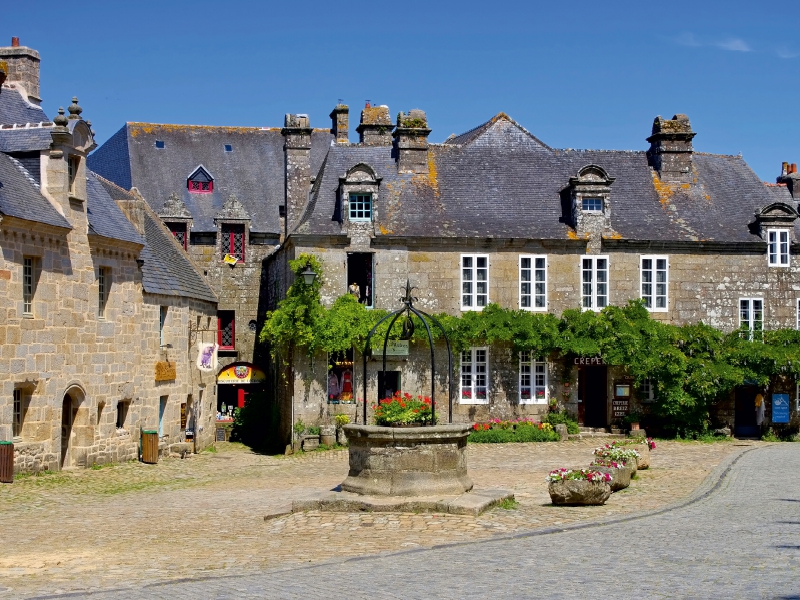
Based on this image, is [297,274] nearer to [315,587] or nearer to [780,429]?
[780,429]

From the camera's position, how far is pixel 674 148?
101 ft

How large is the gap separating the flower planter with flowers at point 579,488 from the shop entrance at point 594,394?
13636 millimetres

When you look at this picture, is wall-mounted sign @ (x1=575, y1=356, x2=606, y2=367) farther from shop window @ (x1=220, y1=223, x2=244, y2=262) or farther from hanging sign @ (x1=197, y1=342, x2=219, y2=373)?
shop window @ (x1=220, y1=223, x2=244, y2=262)

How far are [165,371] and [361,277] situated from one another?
19.9 feet

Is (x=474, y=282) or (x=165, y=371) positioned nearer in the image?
(x=165, y=371)

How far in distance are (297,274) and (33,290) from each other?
7.67 meters

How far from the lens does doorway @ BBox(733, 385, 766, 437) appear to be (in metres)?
28.7

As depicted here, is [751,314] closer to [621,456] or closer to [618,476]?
[621,456]

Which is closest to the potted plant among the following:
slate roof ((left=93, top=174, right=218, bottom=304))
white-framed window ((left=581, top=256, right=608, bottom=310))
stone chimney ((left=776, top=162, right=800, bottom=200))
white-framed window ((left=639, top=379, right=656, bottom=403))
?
slate roof ((left=93, top=174, right=218, bottom=304))

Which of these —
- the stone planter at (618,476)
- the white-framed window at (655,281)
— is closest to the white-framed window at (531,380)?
the white-framed window at (655,281)

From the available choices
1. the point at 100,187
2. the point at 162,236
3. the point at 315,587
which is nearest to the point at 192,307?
the point at 162,236

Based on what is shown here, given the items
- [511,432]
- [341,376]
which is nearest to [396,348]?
[341,376]

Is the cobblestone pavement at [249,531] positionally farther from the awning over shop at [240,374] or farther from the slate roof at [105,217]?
the awning over shop at [240,374]

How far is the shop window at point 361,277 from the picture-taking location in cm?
Answer: 2738
